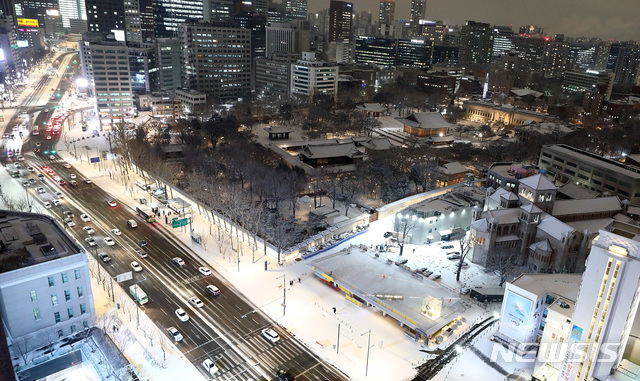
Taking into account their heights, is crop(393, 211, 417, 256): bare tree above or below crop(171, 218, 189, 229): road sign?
above

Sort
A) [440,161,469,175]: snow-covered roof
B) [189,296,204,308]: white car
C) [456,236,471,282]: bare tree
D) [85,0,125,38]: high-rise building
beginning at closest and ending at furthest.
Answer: [189,296,204,308]: white car → [456,236,471,282]: bare tree → [440,161,469,175]: snow-covered roof → [85,0,125,38]: high-rise building

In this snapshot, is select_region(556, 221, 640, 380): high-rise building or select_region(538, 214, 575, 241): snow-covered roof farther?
select_region(538, 214, 575, 241): snow-covered roof

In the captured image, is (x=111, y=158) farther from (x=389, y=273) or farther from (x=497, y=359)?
(x=497, y=359)

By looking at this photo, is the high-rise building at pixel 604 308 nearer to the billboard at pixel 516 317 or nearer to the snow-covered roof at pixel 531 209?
the billboard at pixel 516 317

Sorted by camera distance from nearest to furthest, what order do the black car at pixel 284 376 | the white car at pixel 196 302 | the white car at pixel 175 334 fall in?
the black car at pixel 284 376, the white car at pixel 175 334, the white car at pixel 196 302

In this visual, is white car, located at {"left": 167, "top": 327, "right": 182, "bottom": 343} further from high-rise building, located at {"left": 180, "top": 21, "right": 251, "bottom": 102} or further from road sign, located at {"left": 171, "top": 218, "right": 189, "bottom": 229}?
high-rise building, located at {"left": 180, "top": 21, "right": 251, "bottom": 102}

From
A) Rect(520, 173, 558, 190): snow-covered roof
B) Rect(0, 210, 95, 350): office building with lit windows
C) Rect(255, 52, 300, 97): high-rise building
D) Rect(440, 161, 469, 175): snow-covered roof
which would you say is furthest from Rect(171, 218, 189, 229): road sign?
Rect(255, 52, 300, 97): high-rise building

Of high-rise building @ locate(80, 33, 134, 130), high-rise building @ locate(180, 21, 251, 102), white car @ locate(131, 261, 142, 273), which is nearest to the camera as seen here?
white car @ locate(131, 261, 142, 273)

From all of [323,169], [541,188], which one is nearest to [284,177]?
[323,169]

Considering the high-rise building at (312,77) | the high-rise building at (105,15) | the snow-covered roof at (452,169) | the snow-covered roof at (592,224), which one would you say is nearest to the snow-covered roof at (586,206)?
the snow-covered roof at (592,224)
